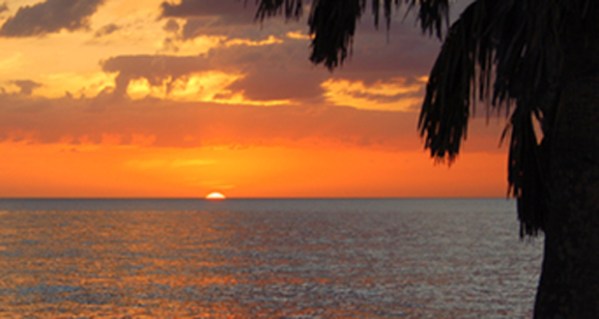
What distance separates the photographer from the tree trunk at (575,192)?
6.21m

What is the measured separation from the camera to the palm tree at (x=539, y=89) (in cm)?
619

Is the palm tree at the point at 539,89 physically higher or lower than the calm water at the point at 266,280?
higher

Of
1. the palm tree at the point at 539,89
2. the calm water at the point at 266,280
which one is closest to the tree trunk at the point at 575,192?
the palm tree at the point at 539,89

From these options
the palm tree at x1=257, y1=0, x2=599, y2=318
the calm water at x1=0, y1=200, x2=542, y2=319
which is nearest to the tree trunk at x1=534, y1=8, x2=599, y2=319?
the palm tree at x1=257, y1=0, x2=599, y2=318

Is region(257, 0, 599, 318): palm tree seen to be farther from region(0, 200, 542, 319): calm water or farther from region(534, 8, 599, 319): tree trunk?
region(0, 200, 542, 319): calm water

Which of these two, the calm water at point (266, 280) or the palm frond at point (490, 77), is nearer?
the palm frond at point (490, 77)

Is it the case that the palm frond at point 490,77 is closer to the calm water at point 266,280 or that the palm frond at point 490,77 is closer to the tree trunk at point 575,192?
the tree trunk at point 575,192

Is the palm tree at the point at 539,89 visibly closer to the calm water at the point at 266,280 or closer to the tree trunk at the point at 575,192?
the tree trunk at the point at 575,192

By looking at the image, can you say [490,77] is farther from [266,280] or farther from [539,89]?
[266,280]

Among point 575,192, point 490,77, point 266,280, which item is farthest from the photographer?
point 266,280

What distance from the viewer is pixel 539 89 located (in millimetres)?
6793

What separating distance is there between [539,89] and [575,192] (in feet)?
3.20

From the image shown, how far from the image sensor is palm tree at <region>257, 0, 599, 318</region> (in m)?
6.19

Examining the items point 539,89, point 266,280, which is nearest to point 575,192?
point 539,89
